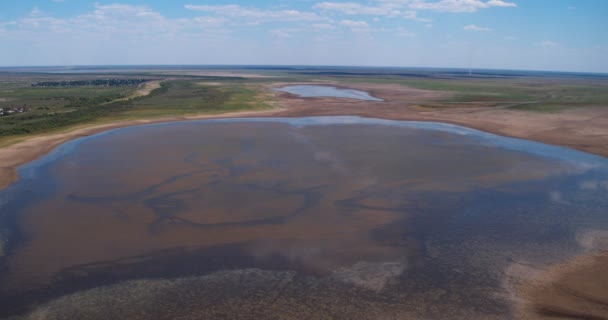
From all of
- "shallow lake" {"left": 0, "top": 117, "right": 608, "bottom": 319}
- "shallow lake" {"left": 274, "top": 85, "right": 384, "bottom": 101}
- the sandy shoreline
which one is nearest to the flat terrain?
the sandy shoreline

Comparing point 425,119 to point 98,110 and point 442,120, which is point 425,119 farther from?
point 98,110

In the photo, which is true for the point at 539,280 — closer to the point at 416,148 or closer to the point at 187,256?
the point at 187,256

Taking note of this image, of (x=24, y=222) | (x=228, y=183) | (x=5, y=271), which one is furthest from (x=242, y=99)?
(x=5, y=271)

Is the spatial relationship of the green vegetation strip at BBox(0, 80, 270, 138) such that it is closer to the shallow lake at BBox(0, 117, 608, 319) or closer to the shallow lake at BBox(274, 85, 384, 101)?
the shallow lake at BBox(0, 117, 608, 319)

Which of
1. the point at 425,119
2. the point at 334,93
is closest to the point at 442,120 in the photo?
the point at 425,119

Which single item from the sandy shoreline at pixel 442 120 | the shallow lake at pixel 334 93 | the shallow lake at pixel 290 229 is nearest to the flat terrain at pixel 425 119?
the sandy shoreline at pixel 442 120

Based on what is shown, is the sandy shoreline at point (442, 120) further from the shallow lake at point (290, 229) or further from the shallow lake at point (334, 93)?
the shallow lake at point (334, 93)
